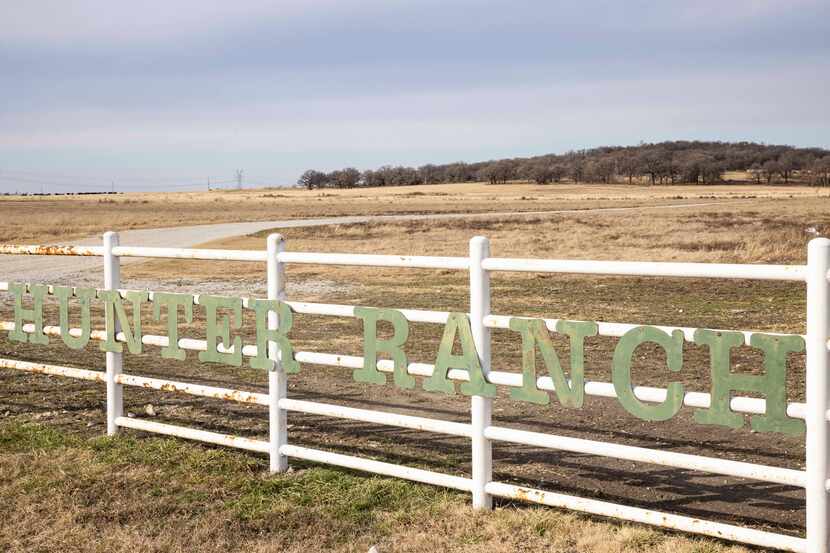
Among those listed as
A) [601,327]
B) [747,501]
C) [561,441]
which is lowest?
[747,501]

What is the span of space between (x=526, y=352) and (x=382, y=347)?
3.30 feet

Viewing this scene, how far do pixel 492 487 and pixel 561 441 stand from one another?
53 centimetres

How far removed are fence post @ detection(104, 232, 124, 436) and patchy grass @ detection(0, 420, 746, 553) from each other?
1.92 ft

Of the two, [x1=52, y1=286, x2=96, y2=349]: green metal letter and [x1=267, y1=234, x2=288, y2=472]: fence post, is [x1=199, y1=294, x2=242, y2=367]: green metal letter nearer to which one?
[x1=267, y1=234, x2=288, y2=472]: fence post

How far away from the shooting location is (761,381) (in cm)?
437

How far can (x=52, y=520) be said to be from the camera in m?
5.25

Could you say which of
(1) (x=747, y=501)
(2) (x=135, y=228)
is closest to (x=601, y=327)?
(1) (x=747, y=501)

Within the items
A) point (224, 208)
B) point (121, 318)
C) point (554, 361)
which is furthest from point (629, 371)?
point (224, 208)

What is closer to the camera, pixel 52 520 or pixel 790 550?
pixel 790 550

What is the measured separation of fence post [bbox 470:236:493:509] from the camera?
525cm

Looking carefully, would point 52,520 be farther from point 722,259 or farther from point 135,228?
point 135,228

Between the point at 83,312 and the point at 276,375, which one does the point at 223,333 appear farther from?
the point at 83,312

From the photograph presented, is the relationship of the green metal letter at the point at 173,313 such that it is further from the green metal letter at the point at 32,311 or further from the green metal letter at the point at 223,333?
the green metal letter at the point at 32,311

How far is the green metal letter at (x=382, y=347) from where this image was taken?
18.5 feet
